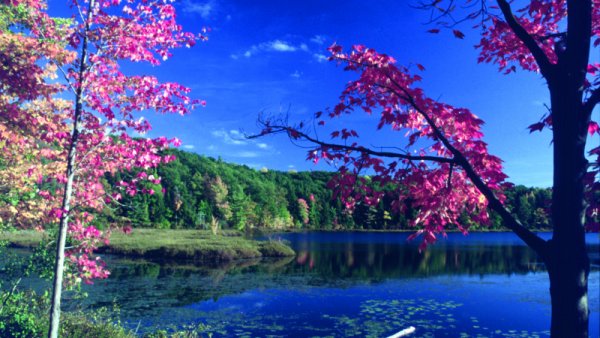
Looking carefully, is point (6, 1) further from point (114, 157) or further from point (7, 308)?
point (7, 308)

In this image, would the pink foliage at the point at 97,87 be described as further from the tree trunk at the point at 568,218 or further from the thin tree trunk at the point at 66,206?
the tree trunk at the point at 568,218

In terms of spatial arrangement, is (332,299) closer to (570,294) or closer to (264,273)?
(264,273)

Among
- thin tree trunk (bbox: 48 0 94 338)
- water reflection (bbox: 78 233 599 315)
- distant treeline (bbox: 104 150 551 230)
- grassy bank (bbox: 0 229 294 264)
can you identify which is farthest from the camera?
distant treeline (bbox: 104 150 551 230)

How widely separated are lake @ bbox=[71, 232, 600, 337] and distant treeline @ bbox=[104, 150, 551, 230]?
48904 millimetres

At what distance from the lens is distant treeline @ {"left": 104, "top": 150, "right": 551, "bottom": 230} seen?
89750mm

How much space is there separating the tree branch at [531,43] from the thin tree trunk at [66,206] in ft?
23.5

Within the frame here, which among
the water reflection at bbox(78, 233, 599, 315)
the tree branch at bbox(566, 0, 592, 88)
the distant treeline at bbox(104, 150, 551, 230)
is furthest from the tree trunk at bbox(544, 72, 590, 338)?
the distant treeline at bbox(104, 150, 551, 230)

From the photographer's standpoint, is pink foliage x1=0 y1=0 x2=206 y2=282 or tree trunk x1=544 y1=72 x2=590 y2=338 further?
pink foliage x1=0 y1=0 x2=206 y2=282

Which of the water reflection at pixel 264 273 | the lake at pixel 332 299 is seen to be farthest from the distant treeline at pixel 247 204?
the lake at pixel 332 299

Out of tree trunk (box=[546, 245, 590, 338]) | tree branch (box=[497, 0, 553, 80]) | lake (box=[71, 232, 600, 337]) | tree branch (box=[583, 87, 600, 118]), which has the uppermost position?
tree branch (box=[497, 0, 553, 80])

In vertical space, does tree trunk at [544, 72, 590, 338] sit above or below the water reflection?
above

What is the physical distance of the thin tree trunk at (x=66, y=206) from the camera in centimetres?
771

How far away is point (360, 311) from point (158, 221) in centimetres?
7400

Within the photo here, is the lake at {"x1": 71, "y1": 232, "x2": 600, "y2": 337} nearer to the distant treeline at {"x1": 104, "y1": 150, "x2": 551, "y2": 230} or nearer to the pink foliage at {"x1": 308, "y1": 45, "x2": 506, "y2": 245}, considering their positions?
the pink foliage at {"x1": 308, "y1": 45, "x2": 506, "y2": 245}
